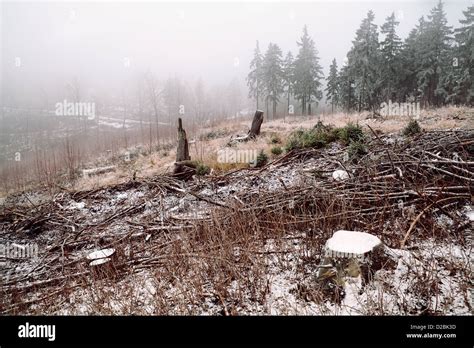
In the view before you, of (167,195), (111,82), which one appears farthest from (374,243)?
(111,82)

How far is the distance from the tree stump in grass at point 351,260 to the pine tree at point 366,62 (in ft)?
81.4

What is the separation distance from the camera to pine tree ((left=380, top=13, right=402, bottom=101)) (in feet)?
80.8

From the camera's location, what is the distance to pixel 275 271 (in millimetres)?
2764

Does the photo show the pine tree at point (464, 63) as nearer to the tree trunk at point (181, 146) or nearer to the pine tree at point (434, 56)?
the pine tree at point (434, 56)

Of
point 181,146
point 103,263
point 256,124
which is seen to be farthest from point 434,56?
point 103,263


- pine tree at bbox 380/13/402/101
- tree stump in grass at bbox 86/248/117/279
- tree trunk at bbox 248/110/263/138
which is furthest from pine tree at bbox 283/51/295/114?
tree stump in grass at bbox 86/248/117/279

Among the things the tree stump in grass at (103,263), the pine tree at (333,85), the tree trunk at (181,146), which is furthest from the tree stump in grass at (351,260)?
the pine tree at (333,85)

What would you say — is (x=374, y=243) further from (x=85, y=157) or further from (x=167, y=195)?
(x=85, y=157)

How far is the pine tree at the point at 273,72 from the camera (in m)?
32.5

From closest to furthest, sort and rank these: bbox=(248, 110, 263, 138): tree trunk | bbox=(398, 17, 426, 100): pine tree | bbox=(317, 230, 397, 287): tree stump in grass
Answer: bbox=(317, 230, 397, 287): tree stump in grass, bbox=(248, 110, 263, 138): tree trunk, bbox=(398, 17, 426, 100): pine tree

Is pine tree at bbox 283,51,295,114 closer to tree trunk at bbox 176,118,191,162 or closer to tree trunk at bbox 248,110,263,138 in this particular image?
tree trunk at bbox 248,110,263,138

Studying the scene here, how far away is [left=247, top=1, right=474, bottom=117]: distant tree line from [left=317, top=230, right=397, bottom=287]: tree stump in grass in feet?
56.5

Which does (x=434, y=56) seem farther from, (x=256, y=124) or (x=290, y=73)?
(x=256, y=124)

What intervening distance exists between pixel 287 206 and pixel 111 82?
9240cm
